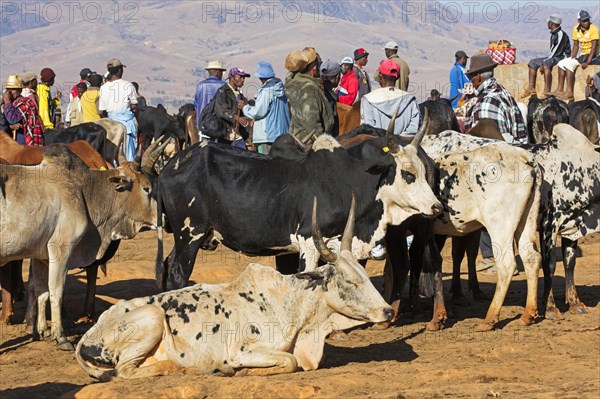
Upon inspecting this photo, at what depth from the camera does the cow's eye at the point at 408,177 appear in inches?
391

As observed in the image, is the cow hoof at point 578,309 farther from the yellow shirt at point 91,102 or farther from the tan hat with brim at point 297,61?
the yellow shirt at point 91,102

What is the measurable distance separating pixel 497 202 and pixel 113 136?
22.4 ft

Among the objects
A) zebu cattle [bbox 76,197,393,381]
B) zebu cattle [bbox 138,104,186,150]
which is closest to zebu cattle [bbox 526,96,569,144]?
zebu cattle [bbox 76,197,393,381]

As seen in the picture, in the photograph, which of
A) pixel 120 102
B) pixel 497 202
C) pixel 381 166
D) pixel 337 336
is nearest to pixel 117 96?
pixel 120 102

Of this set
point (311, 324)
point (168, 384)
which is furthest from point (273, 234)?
point (168, 384)

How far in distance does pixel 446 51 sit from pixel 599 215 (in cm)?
14994

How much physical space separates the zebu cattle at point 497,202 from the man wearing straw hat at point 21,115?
5.29 m

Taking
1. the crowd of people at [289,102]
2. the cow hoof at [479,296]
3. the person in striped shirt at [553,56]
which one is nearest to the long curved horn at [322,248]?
the crowd of people at [289,102]

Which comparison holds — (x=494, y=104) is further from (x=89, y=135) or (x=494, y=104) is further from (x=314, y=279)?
(x=89, y=135)

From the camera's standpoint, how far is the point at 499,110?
12.7m

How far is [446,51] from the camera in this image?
522 ft

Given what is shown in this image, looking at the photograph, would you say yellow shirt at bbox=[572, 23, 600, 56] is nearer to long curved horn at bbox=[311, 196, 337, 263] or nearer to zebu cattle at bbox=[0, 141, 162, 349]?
zebu cattle at bbox=[0, 141, 162, 349]

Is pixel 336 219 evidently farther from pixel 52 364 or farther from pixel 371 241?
pixel 52 364

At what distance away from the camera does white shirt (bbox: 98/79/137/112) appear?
1566 cm
